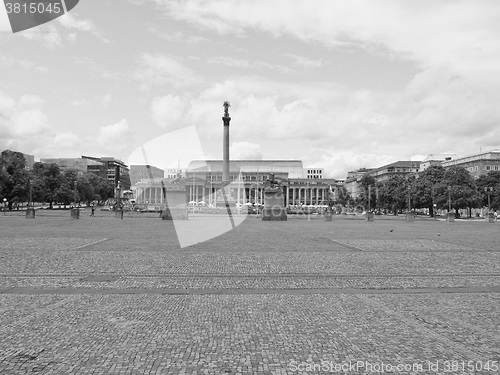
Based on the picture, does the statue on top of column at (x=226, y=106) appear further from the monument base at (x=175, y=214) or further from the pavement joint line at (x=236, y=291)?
the pavement joint line at (x=236, y=291)

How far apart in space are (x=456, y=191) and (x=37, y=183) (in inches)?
3331

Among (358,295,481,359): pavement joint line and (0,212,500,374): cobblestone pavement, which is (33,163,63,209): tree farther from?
(358,295,481,359): pavement joint line

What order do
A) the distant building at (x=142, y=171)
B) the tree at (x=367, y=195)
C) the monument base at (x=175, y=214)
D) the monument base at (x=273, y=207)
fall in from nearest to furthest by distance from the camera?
1. the monument base at (x=273, y=207)
2. the monument base at (x=175, y=214)
3. the distant building at (x=142, y=171)
4. the tree at (x=367, y=195)

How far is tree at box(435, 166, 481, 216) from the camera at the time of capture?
9444 centimetres

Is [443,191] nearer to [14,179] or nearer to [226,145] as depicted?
[226,145]

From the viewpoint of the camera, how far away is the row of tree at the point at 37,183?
95688 mm

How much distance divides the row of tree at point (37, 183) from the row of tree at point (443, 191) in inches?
2969

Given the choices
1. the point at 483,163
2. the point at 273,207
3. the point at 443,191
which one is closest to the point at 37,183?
the point at 273,207

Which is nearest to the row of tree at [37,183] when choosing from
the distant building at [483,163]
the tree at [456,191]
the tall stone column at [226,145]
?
the tall stone column at [226,145]

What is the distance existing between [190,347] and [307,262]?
12252mm

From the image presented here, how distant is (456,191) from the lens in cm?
9444

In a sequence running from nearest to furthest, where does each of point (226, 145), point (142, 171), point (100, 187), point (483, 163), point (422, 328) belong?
1. point (422, 328)
2. point (142, 171)
3. point (226, 145)
4. point (483, 163)
5. point (100, 187)

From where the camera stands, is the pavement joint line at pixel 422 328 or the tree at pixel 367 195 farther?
the tree at pixel 367 195

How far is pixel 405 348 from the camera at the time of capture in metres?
8.16
